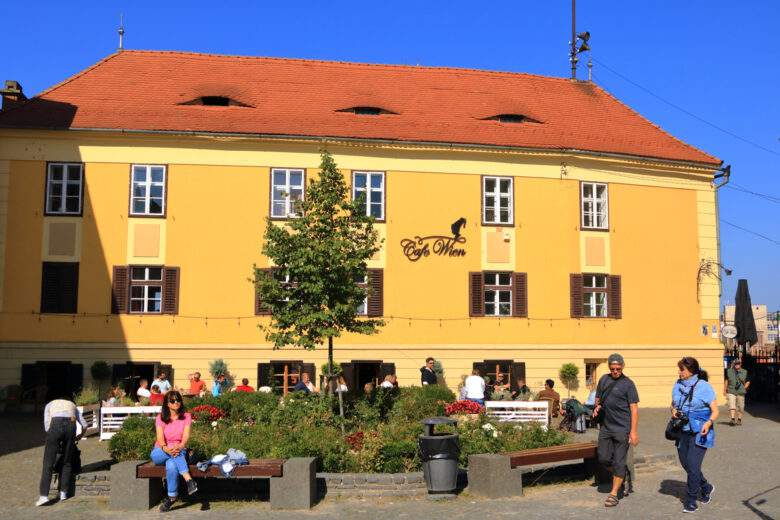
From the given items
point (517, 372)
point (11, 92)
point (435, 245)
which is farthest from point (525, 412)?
point (11, 92)

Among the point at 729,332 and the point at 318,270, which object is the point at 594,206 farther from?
the point at 318,270

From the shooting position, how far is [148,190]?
82.4ft

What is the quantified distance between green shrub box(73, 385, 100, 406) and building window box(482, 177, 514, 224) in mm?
12483

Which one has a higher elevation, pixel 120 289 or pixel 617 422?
pixel 120 289

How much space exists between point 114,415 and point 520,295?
1354 centimetres

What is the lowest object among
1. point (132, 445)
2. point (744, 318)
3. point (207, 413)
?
point (132, 445)

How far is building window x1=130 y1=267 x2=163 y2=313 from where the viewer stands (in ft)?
81.1

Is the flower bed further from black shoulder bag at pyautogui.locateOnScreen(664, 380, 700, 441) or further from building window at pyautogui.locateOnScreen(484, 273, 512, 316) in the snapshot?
building window at pyautogui.locateOnScreen(484, 273, 512, 316)

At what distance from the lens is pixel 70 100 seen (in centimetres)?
2619

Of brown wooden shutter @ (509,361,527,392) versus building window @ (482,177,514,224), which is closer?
brown wooden shutter @ (509,361,527,392)

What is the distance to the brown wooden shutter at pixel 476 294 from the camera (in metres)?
26.0

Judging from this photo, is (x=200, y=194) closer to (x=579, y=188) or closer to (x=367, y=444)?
(x=579, y=188)

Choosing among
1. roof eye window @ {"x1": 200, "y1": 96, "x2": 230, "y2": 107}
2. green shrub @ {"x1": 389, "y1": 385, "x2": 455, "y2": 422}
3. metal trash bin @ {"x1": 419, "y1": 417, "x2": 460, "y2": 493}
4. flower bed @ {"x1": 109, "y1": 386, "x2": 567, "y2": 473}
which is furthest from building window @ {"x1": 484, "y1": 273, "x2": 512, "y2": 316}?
metal trash bin @ {"x1": 419, "y1": 417, "x2": 460, "y2": 493}

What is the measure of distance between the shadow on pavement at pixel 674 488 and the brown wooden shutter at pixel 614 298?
14.6m
